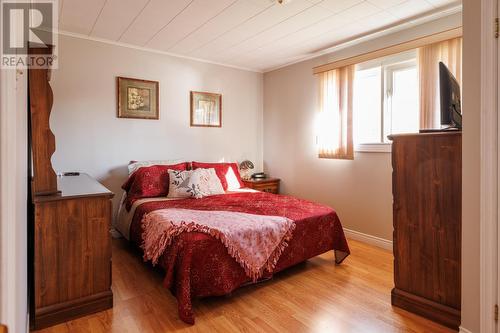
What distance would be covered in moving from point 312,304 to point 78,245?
1688mm

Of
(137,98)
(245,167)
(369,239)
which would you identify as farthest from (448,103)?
(137,98)

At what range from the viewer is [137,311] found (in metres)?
2.00

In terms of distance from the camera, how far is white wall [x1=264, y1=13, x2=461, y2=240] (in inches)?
126

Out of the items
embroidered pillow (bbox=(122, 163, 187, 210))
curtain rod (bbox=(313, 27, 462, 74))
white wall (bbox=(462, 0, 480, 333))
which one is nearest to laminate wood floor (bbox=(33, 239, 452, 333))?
white wall (bbox=(462, 0, 480, 333))

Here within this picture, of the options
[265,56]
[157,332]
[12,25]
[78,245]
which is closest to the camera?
[12,25]

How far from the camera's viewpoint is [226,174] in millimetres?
3914

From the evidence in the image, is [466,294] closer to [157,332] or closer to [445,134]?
[445,134]

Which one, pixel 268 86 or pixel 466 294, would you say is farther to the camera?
pixel 268 86

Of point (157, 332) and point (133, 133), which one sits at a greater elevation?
point (133, 133)

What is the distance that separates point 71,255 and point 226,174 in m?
2.23

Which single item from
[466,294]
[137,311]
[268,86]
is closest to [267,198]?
[137,311]

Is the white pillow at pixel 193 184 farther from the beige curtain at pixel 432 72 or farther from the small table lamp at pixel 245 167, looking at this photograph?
the beige curtain at pixel 432 72
